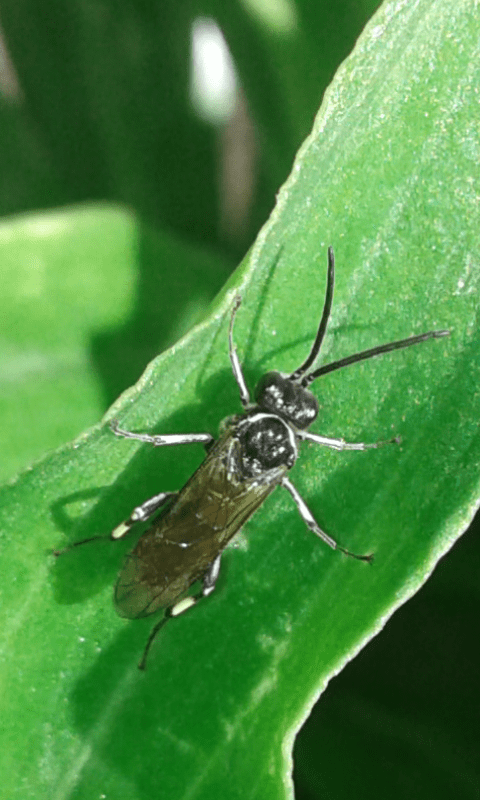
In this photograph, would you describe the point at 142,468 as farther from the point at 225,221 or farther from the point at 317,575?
the point at 225,221

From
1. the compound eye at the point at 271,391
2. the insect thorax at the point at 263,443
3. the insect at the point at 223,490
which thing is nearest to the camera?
the insect at the point at 223,490

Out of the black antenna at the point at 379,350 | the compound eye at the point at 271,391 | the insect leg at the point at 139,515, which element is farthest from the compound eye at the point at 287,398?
the insect leg at the point at 139,515

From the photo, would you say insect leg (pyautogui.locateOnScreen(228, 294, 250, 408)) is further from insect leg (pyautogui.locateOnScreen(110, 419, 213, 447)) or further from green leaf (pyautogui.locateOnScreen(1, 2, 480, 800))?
insect leg (pyautogui.locateOnScreen(110, 419, 213, 447))

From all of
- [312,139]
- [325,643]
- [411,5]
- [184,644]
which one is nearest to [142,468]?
[184,644]

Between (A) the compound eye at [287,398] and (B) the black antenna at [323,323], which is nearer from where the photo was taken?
(B) the black antenna at [323,323]

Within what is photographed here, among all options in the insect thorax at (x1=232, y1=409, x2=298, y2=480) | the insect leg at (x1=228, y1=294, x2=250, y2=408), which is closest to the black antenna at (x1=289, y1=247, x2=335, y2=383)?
the insect leg at (x1=228, y1=294, x2=250, y2=408)

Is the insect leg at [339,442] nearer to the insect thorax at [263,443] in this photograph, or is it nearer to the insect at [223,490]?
the insect at [223,490]

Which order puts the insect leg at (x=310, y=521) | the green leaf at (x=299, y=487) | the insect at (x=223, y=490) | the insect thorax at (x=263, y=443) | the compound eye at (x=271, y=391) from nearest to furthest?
the green leaf at (x=299, y=487) → the insect leg at (x=310, y=521) → the insect at (x=223, y=490) → the compound eye at (x=271, y=391) → the insect thorax at (x=263, y=443)
